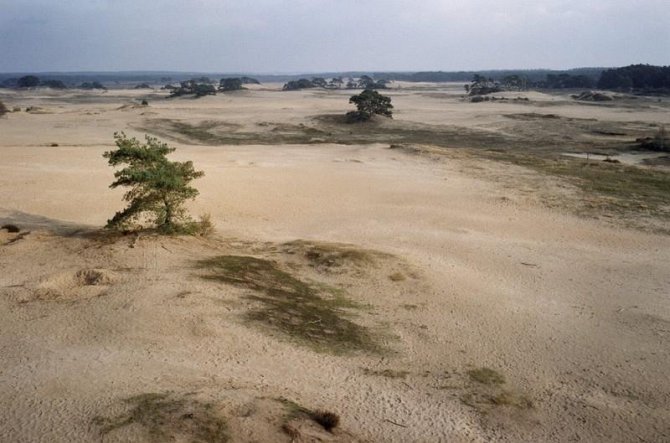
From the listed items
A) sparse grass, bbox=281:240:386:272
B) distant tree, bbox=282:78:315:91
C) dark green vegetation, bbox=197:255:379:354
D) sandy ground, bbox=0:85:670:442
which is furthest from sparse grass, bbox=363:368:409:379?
distant tree, bbox=282:78:315:91

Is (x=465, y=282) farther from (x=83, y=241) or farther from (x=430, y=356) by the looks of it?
(x=83, y=241)

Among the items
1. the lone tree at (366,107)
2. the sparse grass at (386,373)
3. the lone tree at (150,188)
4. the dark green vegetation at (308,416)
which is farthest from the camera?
the lone tree at (366,107)

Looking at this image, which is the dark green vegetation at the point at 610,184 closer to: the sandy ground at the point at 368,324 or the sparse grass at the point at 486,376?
the sandy ground at the point at 368,324

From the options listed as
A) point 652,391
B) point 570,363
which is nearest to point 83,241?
point 570,363

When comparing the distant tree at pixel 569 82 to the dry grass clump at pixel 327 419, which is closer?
the dry grass clump at pixel 327 419

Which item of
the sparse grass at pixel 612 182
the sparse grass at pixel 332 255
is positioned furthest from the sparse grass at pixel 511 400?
the sparse grass at pixel 612 182

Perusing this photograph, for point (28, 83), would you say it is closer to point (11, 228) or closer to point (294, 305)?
point (11, 228)
